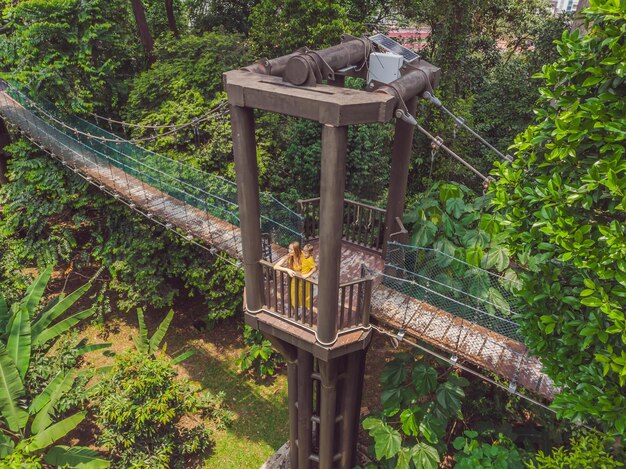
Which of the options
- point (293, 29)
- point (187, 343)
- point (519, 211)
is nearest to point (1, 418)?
point (187, 343)

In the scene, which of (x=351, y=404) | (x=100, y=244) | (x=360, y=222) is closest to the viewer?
(x=351, y=404)

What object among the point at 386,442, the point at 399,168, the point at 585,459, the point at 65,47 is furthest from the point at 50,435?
the point at 65,47

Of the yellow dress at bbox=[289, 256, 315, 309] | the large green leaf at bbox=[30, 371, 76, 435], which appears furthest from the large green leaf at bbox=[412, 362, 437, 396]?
the large green leaf at bbox=[30, 371, 76, 435]

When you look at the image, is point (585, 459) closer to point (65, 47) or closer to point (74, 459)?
point (74, 459)

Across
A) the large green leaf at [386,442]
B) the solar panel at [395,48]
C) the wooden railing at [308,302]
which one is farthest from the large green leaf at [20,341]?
the solar panel at [395,48]

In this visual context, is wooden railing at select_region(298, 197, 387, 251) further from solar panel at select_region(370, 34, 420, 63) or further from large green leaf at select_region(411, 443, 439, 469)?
large green leaf at select_region(411, 443, 439, 469)

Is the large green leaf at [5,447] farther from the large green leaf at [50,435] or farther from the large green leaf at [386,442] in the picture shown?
the large green leaf at [386,442]
